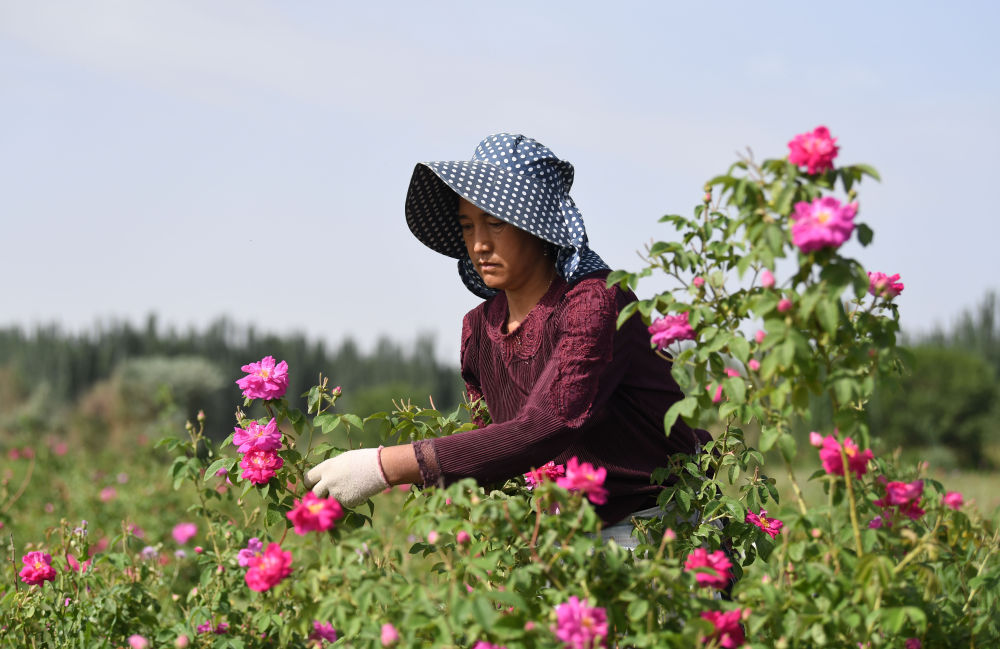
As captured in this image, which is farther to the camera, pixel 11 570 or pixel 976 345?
pixel 976 345

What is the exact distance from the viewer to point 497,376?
2736 mm

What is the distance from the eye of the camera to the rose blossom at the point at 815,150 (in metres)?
1.78

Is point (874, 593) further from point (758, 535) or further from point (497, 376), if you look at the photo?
point (497, 376)

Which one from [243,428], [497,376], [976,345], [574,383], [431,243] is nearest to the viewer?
[574,383]

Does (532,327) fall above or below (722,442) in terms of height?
above

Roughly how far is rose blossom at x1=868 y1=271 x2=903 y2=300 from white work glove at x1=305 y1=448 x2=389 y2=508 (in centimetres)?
114

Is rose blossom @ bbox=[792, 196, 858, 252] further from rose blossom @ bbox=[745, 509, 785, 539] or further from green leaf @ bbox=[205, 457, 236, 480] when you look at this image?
green leaf @ bbox=[205, 457, 236, 480]

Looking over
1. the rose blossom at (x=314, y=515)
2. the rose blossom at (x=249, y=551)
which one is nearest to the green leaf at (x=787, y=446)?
the rose blossom at (x=314, y=515)

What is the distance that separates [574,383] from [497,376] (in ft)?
1.66

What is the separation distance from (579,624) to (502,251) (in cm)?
110

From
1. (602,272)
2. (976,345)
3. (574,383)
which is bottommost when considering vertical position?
(976,345)

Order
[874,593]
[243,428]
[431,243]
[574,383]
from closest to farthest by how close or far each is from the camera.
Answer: [874,593]
[574,383]
[243,428]
[431,243]

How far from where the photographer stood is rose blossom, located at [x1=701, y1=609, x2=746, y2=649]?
5.94 feet

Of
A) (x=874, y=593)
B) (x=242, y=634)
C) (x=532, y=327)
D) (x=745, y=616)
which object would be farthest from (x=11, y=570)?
(x=874, y=593)
